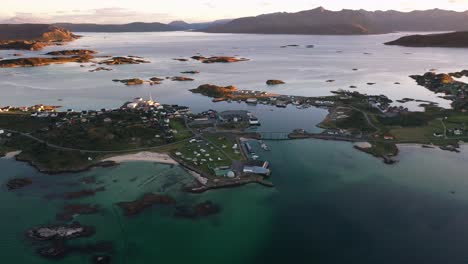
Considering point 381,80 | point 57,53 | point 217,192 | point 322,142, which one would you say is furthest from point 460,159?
point 57,53

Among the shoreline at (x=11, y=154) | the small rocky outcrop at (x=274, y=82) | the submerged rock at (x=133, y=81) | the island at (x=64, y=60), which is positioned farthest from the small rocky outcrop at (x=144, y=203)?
the island at (x=64, y=60)

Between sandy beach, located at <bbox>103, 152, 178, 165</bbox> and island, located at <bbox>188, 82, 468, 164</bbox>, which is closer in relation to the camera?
sandy beach, located at <bbox>103, 152, 178, 165</bbox>

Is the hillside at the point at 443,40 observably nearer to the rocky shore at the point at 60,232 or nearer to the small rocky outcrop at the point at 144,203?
the small rocky outcrop at the point at 144,203

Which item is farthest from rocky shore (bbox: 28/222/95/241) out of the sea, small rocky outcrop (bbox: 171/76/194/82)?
small rocky outcrop (bbox: 171/76/194/82)

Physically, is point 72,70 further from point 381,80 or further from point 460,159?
point 460,159

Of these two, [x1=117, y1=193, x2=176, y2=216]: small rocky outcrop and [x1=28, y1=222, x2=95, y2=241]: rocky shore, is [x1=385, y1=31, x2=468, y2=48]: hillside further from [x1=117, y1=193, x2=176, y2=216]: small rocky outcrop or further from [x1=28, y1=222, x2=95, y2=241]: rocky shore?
[x1=28, y1=222, x2=95, y2=241]: rocky shore

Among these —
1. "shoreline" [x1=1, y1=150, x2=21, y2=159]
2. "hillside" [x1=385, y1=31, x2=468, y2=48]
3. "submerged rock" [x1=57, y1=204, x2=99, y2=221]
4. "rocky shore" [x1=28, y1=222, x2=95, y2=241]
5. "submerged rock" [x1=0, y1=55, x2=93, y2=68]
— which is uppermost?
"hillside" [x1=385, y1=31, x2=468, y2=48]

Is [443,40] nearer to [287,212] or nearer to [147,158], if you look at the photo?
[287,212]
